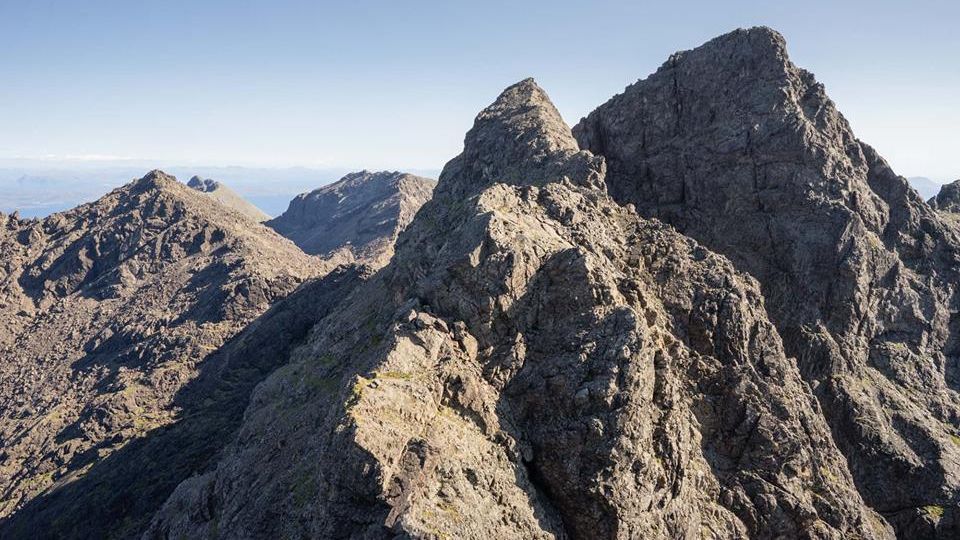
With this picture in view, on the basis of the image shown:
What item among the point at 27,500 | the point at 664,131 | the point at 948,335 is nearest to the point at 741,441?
the point at 664,131

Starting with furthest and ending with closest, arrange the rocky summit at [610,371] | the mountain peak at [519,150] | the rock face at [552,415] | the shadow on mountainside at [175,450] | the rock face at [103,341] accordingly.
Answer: the rock face at [103,341] → the shadow on mountainside at [175,450] → the mountain peak at [519,150] → the rocky summit at [610,371] → the rock face at [552,415]

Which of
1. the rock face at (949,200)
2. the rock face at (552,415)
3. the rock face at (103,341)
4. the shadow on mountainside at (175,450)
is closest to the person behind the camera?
the rock face at (552,415)

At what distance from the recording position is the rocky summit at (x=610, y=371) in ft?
132

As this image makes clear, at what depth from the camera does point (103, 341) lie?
160375 millimetres

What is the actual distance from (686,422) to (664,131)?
55.0 metres

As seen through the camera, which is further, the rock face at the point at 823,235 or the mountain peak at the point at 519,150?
the mountain peak at the point at 519,150

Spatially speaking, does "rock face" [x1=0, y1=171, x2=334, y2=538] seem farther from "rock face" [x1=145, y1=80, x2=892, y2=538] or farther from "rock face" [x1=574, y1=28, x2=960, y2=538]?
"rock face" [x1=574, y1=28, x2=960, y2=538]

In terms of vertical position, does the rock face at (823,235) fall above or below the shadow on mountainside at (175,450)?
above

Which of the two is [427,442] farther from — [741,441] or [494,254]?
[741,441]

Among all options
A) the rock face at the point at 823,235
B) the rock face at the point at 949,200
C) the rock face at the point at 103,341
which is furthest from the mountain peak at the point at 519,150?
the rock face at the point at 949,200

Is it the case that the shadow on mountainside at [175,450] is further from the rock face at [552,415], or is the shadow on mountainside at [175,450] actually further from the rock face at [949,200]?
the rock face at [949,200]

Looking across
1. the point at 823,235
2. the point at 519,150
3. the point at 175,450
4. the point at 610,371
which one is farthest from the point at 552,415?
the point at 175,450

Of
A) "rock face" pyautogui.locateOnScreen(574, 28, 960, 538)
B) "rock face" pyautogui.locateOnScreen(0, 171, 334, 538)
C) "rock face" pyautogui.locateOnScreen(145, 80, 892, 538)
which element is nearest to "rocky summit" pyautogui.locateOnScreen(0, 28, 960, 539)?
"rock face" pyautogui.locateOnScreen(145, 80, 892, 538)

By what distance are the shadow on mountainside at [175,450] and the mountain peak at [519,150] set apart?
188 feet
